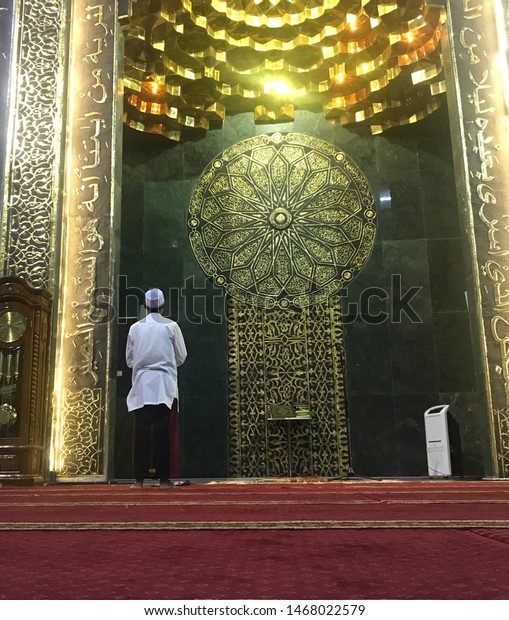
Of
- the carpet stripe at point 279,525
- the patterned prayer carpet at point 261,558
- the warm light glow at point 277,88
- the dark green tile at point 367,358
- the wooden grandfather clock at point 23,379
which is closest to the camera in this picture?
the patterned prayer carpet at point 261,558

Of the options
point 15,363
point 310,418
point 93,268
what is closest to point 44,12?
point 93,268

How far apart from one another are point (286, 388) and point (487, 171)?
3.05 metres

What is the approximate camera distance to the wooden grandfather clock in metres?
4.82

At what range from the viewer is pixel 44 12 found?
5.81 meters

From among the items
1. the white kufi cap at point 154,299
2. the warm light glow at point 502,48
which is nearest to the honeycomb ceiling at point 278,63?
the warm light glow at point 502,48

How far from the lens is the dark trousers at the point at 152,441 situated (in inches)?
167

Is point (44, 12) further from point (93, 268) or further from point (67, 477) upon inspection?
point (67, 477)

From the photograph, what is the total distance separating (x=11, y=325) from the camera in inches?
196

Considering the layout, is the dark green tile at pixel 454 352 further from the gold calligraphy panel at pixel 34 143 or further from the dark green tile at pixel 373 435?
the gold calligraphy panel at pixel 34 143

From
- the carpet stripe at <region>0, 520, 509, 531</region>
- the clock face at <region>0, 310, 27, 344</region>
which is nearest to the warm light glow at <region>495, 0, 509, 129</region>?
the clock face at <region>0, 310, 27, 344</region>

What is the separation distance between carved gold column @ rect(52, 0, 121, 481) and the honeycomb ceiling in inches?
37.5

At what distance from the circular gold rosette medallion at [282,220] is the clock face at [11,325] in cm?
282

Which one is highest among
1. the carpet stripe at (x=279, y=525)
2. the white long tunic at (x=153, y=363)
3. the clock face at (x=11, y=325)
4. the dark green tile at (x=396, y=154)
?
the dark green tile at (x=396, y=154)

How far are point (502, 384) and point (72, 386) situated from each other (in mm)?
3342
